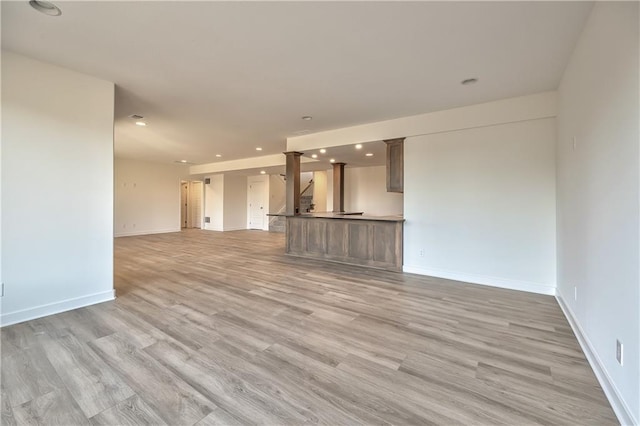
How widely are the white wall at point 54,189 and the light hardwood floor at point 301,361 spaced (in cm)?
29

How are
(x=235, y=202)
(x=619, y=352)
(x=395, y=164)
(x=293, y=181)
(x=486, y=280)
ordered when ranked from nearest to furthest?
(x=619, y=352) → (x=486, y=280) → (x=395, y=164) → (x=293, y=181) → (x=235, y=202)

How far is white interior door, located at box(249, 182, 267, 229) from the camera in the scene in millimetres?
11719

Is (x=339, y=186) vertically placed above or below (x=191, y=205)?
above

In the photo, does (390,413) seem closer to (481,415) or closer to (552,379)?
(481,415)

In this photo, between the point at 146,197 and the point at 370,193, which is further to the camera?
the point at 146,197

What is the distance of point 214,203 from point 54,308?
8.81 meters

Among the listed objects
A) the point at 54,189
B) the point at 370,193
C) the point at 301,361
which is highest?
the point at 370,193

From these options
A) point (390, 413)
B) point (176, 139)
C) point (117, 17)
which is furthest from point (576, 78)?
point (176, 139)

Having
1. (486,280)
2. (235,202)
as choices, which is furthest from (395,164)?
(235,202)

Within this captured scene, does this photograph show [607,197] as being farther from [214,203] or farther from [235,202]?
[214,203]

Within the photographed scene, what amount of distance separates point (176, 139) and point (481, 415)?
6.90m

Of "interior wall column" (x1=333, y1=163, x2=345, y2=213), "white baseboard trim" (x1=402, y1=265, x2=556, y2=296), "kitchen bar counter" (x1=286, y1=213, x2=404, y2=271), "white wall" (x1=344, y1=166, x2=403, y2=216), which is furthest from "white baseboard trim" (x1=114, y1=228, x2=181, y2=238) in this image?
"white baseboard trim" (x1=402, y1=265, x2=556, y2=296)

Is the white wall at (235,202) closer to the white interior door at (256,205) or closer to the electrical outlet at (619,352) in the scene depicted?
the white interior door at (256,205)

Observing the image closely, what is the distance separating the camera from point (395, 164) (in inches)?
189
